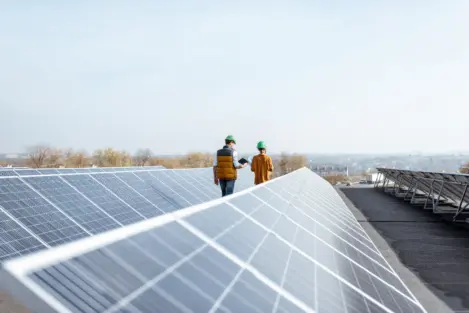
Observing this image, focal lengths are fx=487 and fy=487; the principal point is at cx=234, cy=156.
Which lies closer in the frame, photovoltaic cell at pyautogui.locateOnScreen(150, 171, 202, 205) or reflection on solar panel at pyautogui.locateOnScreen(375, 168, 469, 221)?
reflection on solar panel at pyautogui.locateOnScreen(375, 168, 469, 221)

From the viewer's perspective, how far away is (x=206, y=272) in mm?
2998

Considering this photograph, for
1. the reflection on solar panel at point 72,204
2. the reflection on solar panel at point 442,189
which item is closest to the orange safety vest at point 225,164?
the reflection on solar panel at point 72,204

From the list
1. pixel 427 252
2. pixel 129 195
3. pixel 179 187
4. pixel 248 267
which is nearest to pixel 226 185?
pixel 427 252

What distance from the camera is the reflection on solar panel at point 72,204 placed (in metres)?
9.66

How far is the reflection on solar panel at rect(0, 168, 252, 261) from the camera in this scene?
966cm

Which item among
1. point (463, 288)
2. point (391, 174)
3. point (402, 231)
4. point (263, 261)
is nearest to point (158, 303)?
point (263, 261)

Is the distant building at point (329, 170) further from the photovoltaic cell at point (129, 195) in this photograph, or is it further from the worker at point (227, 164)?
the worker at point (227, 164)

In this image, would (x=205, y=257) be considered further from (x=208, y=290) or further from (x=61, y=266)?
(x=61, y=266)

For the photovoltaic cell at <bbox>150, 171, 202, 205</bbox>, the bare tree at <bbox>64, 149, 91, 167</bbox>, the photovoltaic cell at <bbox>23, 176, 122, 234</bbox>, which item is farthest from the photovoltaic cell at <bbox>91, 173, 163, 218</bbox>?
the bare tree at <bbox>64, 149, 91, 167</bbox>

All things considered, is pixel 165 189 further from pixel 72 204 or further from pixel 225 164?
pixel 225 164

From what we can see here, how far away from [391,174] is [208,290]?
3199cm

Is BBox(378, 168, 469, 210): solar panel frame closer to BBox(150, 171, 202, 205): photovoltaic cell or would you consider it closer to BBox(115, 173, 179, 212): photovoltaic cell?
BBox(150, 171, 202, 205): photovoltaic cell

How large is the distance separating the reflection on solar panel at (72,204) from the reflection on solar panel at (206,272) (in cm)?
572

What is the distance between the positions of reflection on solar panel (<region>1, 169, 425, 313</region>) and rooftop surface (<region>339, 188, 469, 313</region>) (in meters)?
2.48
